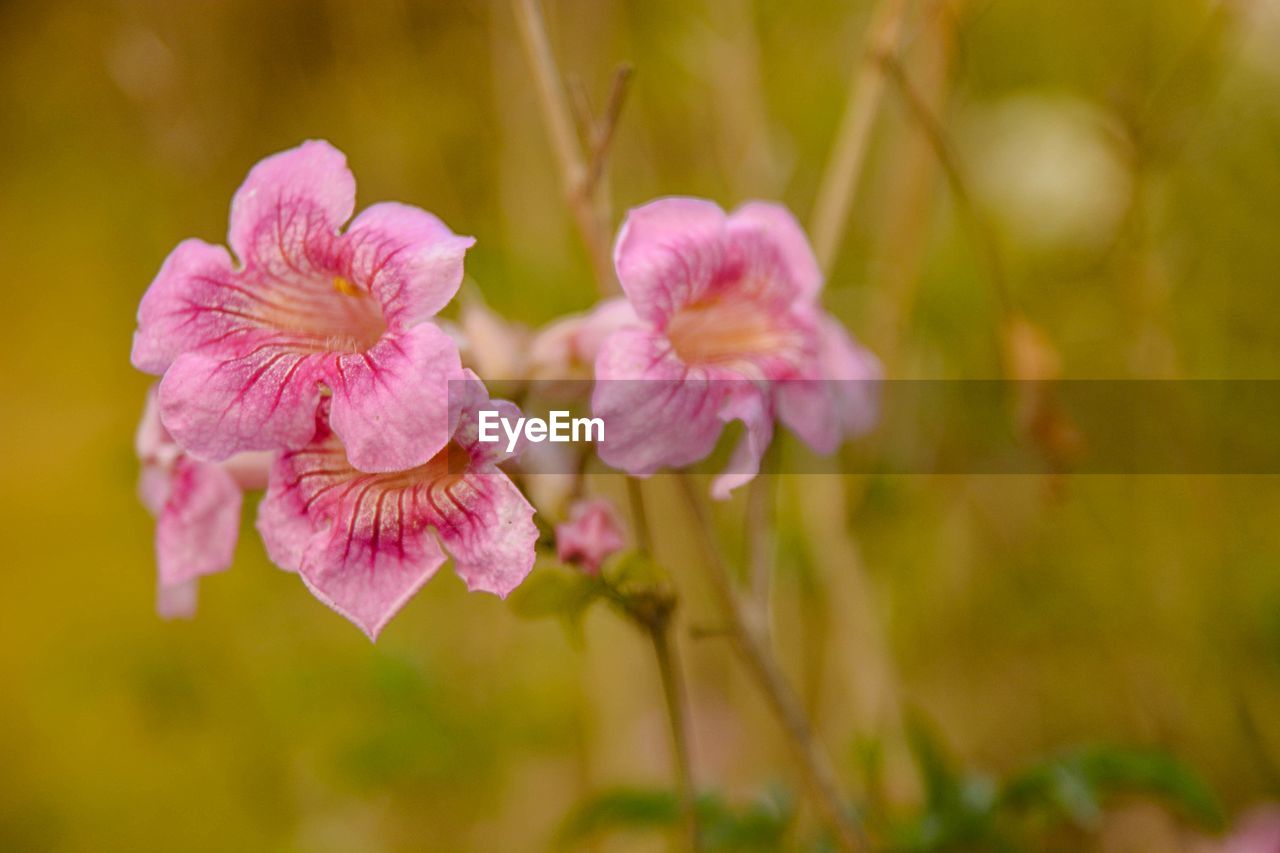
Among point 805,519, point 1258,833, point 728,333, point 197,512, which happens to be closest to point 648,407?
point 728,333

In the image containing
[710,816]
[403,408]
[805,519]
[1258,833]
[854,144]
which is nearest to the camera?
[403,408]

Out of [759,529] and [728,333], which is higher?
[728,333]

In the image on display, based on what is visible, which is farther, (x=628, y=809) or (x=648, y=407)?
(x=628, y=809)

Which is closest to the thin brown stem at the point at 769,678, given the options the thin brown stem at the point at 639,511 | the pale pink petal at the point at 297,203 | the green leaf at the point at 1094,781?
the thin brown stem at the point at 639,511

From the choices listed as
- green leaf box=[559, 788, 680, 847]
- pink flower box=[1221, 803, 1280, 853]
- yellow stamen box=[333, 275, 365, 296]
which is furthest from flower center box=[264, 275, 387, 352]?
pink flower box=[1221, 803, 1280, 853]

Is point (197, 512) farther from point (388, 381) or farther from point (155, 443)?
point (388, 381)

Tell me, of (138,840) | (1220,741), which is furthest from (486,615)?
(1220,741)

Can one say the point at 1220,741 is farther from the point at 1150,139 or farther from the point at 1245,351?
the point at 1150,139
